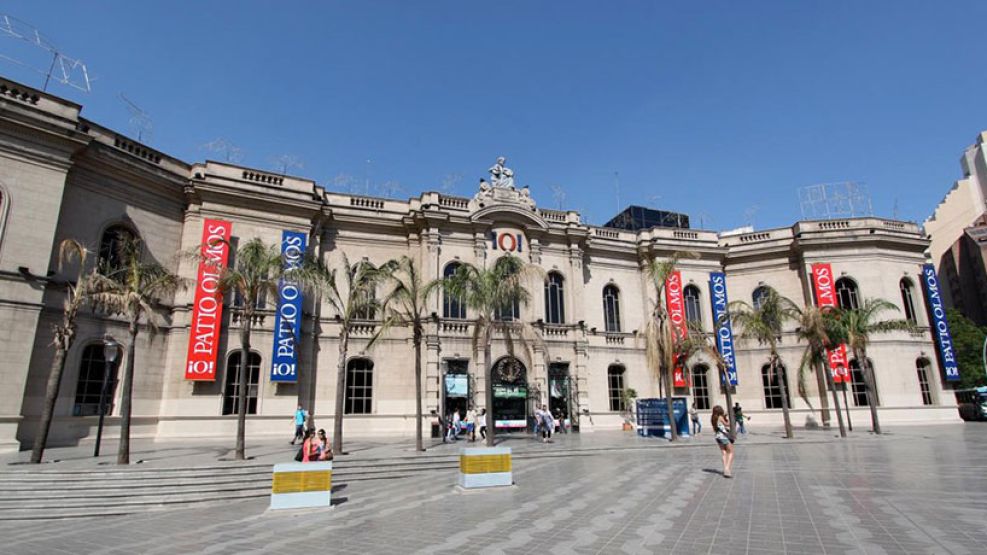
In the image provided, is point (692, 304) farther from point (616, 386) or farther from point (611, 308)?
point (616, 386)

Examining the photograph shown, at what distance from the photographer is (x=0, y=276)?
56.6 feet

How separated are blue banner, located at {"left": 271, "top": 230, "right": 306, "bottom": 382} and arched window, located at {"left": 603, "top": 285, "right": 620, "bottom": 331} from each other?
718 inches

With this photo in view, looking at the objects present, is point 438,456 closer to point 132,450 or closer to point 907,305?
point 132,450

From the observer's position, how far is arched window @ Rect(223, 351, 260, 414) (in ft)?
74.4

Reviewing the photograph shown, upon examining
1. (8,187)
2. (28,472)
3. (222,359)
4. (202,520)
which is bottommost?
(202,520)

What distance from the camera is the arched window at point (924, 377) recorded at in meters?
30.9

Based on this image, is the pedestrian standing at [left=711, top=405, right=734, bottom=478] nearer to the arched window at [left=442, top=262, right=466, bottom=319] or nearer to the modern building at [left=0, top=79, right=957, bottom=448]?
the modern building at [left=0, top=79, right=957, bottom=448]

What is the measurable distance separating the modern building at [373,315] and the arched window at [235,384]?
64 millimetres

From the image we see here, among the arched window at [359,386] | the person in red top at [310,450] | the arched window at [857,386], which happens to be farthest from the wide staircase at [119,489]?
the arched window at [857,386]

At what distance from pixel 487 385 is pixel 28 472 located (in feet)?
43.8

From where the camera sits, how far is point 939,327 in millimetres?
31406

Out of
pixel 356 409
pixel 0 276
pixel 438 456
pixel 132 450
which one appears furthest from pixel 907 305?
pixel 0 276

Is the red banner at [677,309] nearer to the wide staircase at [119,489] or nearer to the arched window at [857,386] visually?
the arched window at [857,386]

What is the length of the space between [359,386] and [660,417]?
15.2m
